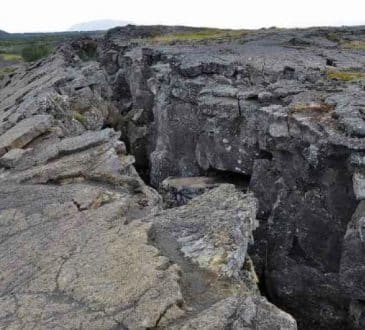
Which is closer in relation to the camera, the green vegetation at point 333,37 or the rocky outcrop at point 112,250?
the rocky outcrop at point 112,250

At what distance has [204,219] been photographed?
34.5 ft

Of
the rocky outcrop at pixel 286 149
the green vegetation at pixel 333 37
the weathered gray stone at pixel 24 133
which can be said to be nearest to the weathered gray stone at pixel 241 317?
the rocky outcrop at pixel 286 149

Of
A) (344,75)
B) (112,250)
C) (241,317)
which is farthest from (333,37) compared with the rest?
(241,317)

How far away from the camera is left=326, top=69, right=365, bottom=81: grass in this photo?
22.2 meters

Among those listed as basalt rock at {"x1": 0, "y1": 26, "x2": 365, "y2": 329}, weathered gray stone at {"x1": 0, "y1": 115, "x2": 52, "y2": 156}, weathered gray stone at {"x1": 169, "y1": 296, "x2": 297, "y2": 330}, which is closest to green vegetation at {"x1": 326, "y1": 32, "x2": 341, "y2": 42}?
basalt rock at {"x1": 0, "y1": 26, "x2": 365, "y2": 329}

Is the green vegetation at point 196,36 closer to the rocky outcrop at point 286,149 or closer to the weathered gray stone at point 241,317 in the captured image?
the rocky outcrop at point 286,149

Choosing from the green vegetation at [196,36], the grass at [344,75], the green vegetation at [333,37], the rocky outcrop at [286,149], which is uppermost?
the green vegetation at [333,37]

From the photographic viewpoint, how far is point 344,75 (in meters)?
23.0

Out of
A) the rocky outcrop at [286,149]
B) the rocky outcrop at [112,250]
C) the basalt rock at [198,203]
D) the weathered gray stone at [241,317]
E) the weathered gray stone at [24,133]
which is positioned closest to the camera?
the weathered gray stone at [241,317]

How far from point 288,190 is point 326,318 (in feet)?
13.7

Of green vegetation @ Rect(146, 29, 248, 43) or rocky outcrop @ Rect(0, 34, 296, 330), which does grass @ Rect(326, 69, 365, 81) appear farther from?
green vegetation @ Rect(146, 29, 248, 43)

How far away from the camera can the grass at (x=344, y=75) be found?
22203mm

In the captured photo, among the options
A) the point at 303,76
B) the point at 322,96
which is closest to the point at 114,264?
the point at 322,96

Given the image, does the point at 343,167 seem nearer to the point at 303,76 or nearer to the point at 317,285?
the point at 317,285
